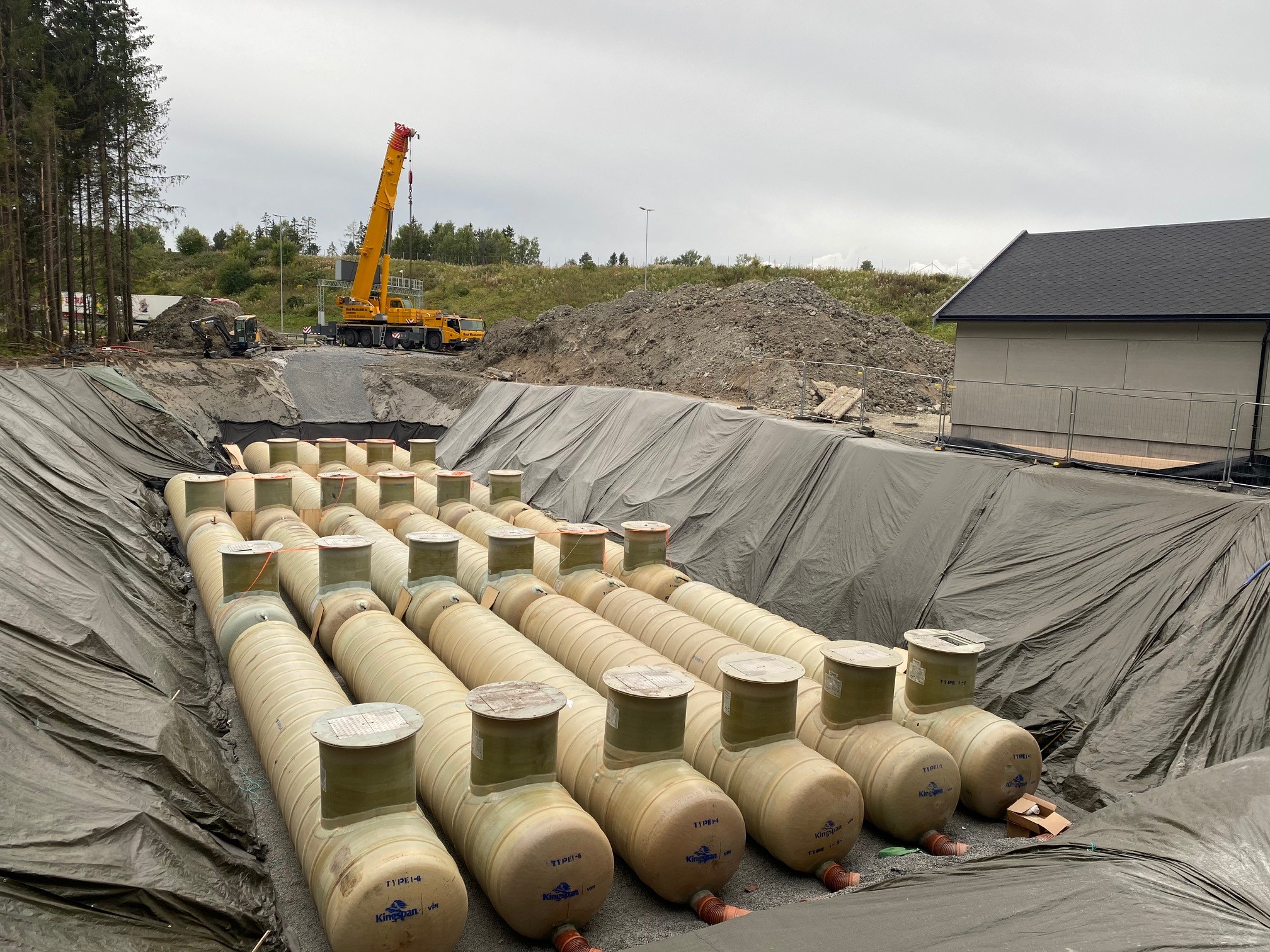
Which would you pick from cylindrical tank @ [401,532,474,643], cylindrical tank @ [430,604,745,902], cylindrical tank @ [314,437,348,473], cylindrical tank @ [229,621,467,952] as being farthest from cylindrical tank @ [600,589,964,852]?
cylindrical tank @ [314,437,348,473]

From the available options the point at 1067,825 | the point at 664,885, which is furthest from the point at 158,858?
the point at 1067,825

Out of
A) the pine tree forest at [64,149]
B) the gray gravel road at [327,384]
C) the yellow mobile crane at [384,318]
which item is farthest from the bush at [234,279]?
the gray gravel road at [327,384]

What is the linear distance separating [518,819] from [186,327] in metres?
35.3

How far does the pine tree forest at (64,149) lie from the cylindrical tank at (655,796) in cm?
2968

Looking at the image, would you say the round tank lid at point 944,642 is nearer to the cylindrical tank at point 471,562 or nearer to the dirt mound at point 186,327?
the cylindrical tank at point 471,562

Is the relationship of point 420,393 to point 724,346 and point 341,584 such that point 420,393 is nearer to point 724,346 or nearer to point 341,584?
point 724,346

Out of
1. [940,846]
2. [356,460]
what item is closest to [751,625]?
[940,846]

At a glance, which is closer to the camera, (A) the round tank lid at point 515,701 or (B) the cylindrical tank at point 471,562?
(A) the round tank lid at point 515,701

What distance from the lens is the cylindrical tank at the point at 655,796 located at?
7613 mm

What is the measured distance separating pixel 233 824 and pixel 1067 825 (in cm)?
853

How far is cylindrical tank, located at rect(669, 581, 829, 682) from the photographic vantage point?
36.6ft

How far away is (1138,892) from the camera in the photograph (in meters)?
4.81

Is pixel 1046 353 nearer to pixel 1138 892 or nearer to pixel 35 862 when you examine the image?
pixel 1138 892

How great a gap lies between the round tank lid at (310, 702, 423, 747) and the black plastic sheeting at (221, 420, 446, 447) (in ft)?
77.9
